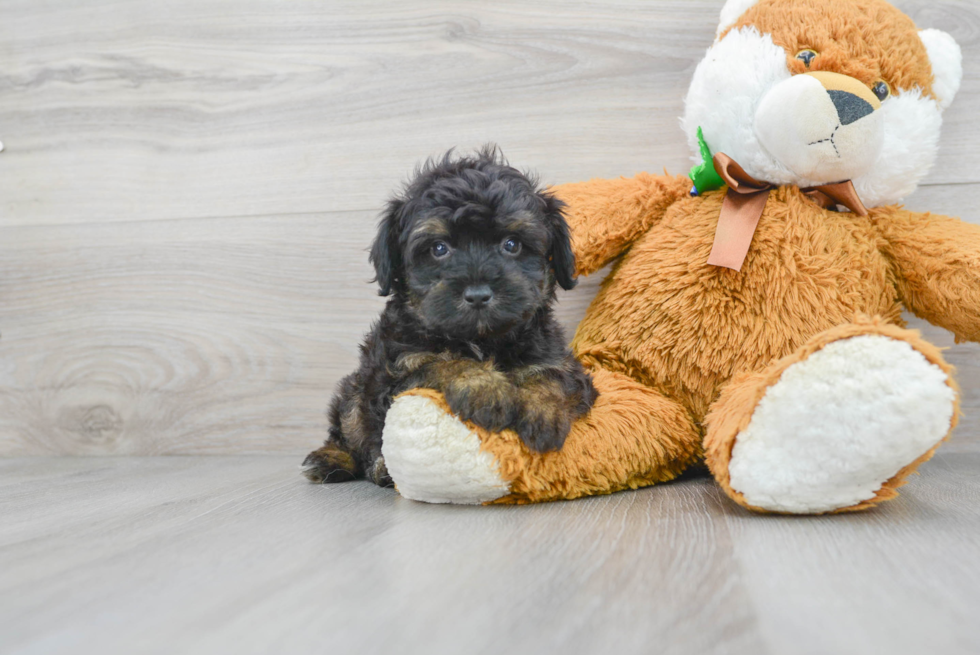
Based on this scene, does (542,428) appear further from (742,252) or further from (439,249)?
(742,252)

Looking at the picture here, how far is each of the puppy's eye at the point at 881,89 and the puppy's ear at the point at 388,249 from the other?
1072 mm

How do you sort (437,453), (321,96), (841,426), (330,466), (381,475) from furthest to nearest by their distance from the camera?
(321,96), (330,466), (381,475), (437,453), (841,426)

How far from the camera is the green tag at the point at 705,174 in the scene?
1.74m

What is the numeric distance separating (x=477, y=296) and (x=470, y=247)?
133 mm

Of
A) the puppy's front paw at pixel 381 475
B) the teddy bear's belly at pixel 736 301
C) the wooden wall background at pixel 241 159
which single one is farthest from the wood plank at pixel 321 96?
the puppy's front paw at pixel 381 475

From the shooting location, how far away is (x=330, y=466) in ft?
6.01

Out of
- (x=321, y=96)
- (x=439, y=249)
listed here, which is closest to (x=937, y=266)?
Result: (x=439, y=249)

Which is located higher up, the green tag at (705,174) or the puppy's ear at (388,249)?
the green tag at (705,174)

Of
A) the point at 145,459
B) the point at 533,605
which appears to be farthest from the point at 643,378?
the point at 145,459

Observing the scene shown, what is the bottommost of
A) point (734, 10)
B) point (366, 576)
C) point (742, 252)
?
point (366, 576)

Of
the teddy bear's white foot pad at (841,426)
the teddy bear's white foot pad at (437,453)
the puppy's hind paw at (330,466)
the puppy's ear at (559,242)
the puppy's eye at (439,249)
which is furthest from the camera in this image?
the puppy's hind paw at (330,466)

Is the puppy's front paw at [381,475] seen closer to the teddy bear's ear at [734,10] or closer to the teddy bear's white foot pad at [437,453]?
the teddy bear's white foot pad at [437,453]

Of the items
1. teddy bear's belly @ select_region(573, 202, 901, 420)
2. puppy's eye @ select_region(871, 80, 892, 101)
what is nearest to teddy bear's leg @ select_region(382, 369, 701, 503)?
teddy bear's belly @ select_region(573, 202, 901, 420)

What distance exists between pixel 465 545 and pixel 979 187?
5.84ft
